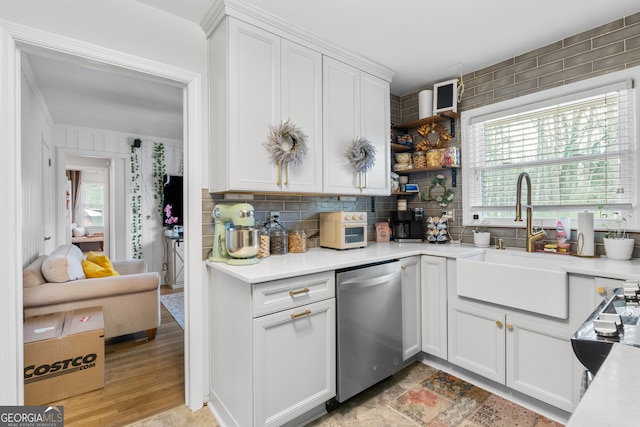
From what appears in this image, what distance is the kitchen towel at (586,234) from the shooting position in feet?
6.72

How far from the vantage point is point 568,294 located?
1740 millimetres

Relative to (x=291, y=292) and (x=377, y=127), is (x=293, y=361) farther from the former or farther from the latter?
(x=377, y=127)

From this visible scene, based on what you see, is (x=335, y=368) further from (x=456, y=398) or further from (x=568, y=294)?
(x=568, y=294)

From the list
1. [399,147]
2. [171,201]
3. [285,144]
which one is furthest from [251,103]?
[171,201]

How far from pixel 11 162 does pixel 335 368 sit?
6.62 ft

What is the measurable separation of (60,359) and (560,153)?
12.6 feet

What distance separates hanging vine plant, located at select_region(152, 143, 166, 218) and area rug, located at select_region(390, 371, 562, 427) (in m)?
4.70

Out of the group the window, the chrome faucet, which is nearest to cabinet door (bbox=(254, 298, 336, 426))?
the chrome faucet

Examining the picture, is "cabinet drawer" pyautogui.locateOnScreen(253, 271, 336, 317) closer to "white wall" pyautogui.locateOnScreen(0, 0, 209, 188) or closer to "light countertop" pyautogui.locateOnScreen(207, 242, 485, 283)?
"light countertop" pyautogui.locateOnScreen(207, 242, 485, 283)

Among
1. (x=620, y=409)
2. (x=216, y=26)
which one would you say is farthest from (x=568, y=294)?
(x=216, y=26)

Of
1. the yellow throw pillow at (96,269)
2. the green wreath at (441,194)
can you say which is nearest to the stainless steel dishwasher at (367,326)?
the green wreath at (441,194)

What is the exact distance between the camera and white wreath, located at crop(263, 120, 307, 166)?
6.48 feet

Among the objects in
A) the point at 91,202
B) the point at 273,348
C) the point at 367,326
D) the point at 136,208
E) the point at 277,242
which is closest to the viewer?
the point at 273,348

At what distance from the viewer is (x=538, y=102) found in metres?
2.38
